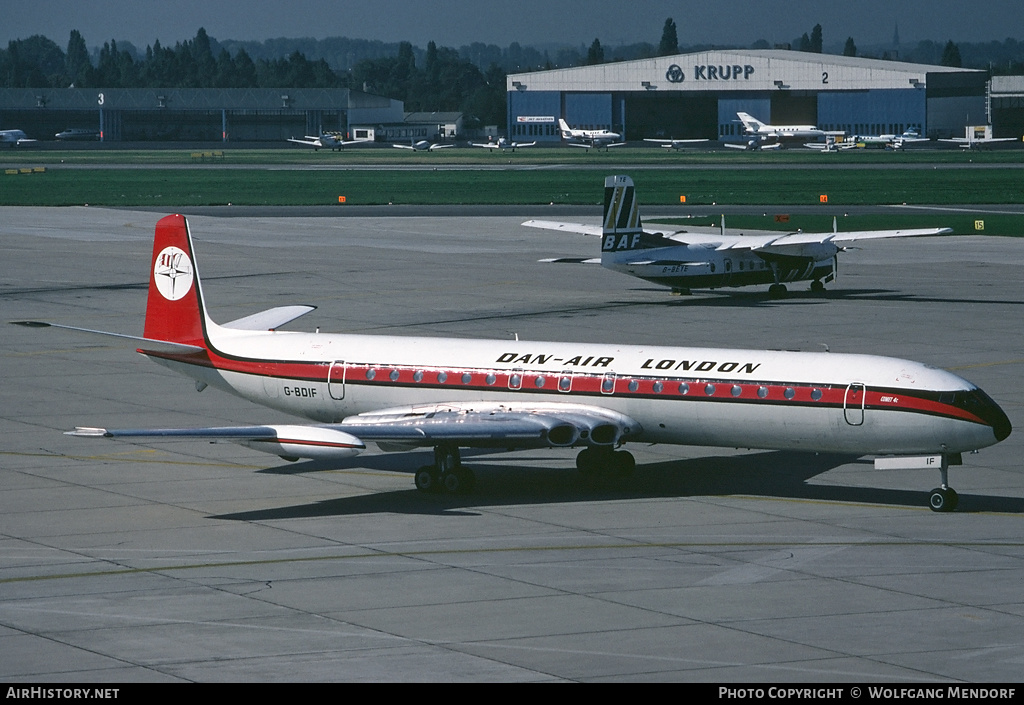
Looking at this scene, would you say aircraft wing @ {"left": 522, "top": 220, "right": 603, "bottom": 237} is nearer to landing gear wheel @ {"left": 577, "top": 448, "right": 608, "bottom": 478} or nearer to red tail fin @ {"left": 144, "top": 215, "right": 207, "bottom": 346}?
red tail fin @ {"left": 144, "top": 215, "right": 207, "bottom": 346}

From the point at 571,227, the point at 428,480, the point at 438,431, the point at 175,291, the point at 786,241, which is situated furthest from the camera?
the point at 571,227

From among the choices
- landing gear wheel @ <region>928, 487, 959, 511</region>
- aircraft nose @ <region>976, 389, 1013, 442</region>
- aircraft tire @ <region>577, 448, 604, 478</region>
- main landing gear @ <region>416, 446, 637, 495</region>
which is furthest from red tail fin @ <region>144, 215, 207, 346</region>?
aircraft nose @ <region>976, 389, 1013, 442</region>

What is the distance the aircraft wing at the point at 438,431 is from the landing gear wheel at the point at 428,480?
119cm

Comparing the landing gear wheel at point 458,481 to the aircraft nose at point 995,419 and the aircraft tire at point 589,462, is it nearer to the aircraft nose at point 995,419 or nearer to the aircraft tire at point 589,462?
the aircraft tire at point 589,462

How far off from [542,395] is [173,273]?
10.6 meters

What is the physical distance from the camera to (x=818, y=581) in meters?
26.9

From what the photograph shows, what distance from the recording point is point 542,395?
116 ft

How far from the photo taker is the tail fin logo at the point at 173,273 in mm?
39188

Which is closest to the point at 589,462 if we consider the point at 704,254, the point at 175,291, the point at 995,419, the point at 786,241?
the point at 995,419

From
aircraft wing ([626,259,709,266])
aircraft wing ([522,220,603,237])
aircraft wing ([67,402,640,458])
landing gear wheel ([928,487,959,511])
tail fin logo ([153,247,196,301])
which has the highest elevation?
tail fin logo ([153,247,196,301])

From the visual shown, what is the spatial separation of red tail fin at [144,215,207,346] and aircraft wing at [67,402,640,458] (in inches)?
230

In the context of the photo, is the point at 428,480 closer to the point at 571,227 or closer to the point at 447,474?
the point at 447,474

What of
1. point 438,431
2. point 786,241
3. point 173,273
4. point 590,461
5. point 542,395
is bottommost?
point 590,461

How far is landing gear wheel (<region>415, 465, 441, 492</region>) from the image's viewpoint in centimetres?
3472
